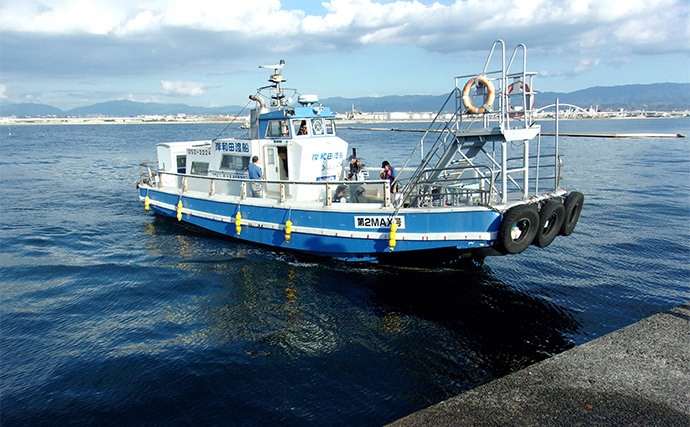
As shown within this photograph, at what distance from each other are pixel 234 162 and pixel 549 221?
342 inches

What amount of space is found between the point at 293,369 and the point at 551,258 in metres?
8.55

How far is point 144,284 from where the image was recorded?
10.8 meters

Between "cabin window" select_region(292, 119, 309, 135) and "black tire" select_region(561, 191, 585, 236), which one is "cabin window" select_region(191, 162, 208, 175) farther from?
"black tire" select_region(561, 191, 585, 236)

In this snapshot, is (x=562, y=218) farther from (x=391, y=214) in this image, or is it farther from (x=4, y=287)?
(x=4, y=287)

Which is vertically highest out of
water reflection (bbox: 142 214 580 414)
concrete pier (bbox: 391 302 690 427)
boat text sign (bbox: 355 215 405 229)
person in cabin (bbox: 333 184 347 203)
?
person in cabin (bbox: 333 184 347 203)

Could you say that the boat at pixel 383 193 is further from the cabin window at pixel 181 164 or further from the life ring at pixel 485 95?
the cabin window at pixel 181 164

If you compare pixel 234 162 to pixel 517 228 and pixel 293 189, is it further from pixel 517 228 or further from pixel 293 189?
pixel 517 228

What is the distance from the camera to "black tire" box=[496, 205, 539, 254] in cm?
871

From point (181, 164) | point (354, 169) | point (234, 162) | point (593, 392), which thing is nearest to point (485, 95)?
point (354, 169)

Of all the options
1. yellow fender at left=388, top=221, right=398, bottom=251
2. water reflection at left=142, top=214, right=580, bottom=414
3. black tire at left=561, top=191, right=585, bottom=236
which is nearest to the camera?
water reflection at left=142, top=214, right=580, bottom=414

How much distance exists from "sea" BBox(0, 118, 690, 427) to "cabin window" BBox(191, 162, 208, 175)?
6.38 feet

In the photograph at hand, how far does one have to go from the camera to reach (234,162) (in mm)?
13805

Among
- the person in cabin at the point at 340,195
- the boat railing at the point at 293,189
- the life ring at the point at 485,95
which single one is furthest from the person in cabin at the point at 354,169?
the life ring at the point at 485,95

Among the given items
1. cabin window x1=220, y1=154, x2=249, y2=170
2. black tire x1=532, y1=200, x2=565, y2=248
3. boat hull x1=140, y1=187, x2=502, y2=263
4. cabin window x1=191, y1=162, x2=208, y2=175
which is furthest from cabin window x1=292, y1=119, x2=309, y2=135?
black tire x1=532, y1=200, x2=565, y2=248
